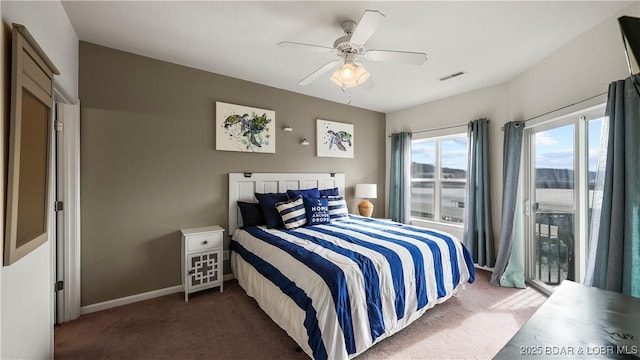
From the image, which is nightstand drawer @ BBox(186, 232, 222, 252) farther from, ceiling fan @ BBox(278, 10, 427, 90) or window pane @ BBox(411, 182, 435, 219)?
window pane @ BBox(411, 182, 435, 219)

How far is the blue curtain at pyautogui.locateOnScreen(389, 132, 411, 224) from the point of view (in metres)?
4.45

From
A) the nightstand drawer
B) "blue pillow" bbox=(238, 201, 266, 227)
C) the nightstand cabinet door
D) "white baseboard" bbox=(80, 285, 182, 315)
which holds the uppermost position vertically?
"blue pillow" bbox=(238, 201, 266, 227)

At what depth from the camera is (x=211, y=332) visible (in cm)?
211

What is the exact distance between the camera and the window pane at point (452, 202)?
398cm

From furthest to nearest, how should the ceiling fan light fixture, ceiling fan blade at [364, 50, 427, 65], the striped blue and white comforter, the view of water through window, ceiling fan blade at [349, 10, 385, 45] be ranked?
the view of water through window → the ceiling fan light fixture → ceiling fan blade at [364, 50, 427, 65] → the striped blue and white comforter → ceiling fan blade at [349, 10, 385, 45]

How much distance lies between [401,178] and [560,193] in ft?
7.05

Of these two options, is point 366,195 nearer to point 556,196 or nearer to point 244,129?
point 244,129

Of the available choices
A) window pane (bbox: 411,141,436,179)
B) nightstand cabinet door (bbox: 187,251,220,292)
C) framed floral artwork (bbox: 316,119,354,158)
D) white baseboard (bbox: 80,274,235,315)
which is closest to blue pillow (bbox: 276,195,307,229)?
nightstand cabinet door (bbox: 187,251,220,292)

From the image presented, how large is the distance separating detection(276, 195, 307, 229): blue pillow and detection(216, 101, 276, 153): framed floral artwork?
88cm

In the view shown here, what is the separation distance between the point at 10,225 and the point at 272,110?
2806mm

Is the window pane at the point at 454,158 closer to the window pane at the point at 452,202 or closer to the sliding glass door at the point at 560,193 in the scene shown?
the window pane at the point at 452,202

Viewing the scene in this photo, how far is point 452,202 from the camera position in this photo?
409 cm

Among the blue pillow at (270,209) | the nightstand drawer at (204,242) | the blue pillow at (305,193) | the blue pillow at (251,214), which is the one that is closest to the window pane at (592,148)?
the blue pillow at (305,193)

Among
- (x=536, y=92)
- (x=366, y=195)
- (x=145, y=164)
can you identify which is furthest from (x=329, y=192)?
(x=536, y=92)
